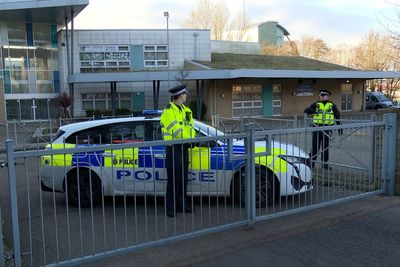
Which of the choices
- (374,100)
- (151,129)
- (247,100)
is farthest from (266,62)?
(151,129)

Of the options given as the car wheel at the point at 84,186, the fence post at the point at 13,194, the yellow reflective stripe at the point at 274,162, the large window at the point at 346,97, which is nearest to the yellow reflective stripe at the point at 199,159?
the yellow reflective stripe at the point at 274,162

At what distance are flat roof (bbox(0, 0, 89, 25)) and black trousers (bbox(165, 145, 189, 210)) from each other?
28653mm

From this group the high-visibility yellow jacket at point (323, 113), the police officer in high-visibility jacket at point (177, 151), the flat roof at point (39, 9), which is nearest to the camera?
the police officer in high-visibility jacket at point (177, 151)

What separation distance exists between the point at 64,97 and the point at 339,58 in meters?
53.9

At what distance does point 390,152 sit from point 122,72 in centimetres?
2907

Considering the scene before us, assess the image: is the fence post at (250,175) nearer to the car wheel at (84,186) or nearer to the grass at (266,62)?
the car wheel at (84,186)

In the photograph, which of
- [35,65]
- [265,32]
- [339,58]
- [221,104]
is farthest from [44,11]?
[265,32]

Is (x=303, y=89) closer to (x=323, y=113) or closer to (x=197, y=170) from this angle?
(x=323, y=113)

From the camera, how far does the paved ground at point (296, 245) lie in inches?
175

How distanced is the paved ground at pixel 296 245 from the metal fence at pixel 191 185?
125mm

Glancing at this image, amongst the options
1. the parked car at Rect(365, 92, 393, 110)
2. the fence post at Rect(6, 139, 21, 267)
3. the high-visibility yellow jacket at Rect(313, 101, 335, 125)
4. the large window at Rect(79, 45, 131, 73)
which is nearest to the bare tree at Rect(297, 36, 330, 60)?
the parked car at Rect(365, 92, 393, 110)

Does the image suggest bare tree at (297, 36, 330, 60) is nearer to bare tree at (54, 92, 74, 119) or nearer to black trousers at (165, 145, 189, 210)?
bare tree at (54, 92, 74, 119)

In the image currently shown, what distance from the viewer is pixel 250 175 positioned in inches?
209

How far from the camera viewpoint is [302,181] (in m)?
6.36
